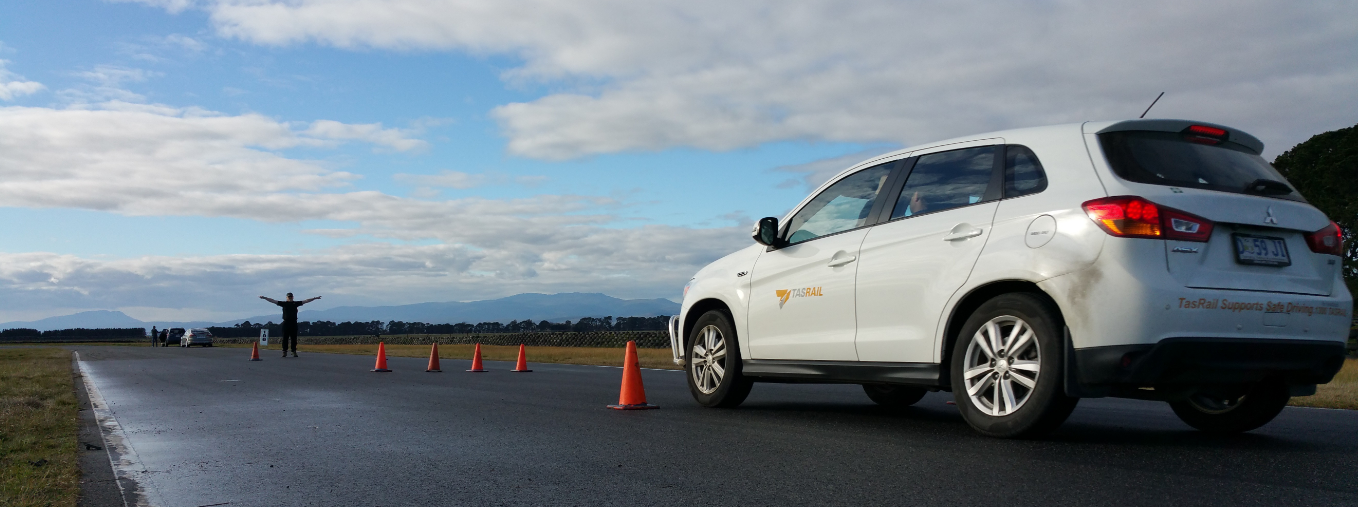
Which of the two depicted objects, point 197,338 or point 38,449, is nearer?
point 38,449

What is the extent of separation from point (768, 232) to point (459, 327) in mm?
74794

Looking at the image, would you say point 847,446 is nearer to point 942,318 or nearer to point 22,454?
point 942,318

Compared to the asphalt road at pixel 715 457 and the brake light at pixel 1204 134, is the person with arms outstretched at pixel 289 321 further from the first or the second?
the brake light at pixel 1204 134

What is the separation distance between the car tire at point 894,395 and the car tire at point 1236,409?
2297 mm

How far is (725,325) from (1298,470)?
14.6 ft

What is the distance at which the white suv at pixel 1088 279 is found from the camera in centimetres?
502

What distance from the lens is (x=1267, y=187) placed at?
5.46 m

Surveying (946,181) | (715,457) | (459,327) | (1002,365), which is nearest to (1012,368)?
(1002,365)

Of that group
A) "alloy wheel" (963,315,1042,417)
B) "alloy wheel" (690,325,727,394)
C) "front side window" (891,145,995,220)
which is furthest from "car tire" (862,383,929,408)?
"alloy wheel" (963,315,1042,417)

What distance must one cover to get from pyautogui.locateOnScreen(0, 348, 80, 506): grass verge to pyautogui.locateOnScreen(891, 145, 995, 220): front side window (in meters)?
4.86

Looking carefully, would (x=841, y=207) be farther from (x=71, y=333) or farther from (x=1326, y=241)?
(x=71, y=333)

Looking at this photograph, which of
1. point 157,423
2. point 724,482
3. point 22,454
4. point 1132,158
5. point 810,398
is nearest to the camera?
point 724,482

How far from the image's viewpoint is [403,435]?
6.83 m

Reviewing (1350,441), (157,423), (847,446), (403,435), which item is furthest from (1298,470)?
(157,423)
